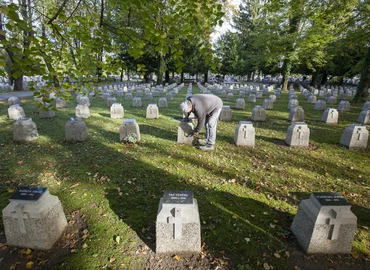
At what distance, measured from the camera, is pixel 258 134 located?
31.5ft

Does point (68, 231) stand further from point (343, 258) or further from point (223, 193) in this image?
point (343, 258)

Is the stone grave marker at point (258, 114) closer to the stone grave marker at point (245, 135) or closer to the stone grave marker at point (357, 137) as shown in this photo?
the stone grave marker at point (245, 135)

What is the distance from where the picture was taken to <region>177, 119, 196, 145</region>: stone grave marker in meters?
8.00

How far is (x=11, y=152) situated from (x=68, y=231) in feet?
16.8

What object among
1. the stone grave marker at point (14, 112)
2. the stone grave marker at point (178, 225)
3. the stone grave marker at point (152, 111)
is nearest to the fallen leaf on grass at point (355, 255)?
the stone grave marker at point (178, 225)

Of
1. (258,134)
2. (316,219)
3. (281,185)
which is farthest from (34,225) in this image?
(258,134)

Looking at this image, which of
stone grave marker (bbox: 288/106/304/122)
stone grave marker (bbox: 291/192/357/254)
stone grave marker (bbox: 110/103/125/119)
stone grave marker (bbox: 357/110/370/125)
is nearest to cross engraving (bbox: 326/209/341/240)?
stone grave marker (bbox: 291/192/357/254)

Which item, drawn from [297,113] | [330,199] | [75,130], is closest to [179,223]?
[330,199]

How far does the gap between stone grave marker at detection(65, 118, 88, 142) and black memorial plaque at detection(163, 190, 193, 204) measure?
20.0 ft

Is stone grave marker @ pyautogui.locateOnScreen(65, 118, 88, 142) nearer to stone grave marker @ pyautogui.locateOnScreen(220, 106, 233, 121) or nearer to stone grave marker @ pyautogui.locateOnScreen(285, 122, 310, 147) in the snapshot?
stone grave marker @ pyautogui.locateOnScreen(220, 106, 233, 121)

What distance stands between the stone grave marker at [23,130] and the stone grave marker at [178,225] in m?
7.45

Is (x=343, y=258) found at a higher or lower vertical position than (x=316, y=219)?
lower

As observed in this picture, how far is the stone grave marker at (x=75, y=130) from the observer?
8.05 m

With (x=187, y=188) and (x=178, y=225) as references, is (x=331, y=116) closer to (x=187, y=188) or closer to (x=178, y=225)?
(x=187, y=188)
